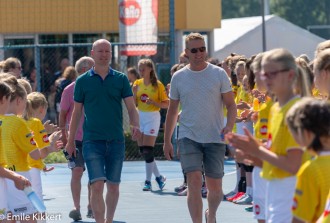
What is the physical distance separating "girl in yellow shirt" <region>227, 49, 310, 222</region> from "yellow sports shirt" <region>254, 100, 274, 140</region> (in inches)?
45.9

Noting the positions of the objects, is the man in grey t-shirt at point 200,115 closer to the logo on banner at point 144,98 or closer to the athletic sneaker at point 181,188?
the athletic sneaker at point 181,188

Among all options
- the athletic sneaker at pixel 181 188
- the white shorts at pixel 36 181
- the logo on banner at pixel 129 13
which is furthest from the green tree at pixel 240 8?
the white shorts at pixel 36 181

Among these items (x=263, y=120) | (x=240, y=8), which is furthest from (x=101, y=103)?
(x=240, y=8)

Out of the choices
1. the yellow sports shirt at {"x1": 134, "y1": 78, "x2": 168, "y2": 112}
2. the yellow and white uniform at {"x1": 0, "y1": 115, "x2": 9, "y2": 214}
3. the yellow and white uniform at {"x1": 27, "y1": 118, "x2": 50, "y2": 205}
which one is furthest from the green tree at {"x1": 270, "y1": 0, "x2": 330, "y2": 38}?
the yellow and white uniform at {"x1": 0, "y1": 115, "x2": 9, "y2": 214}

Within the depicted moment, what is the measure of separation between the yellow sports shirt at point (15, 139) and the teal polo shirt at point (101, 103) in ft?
6.66

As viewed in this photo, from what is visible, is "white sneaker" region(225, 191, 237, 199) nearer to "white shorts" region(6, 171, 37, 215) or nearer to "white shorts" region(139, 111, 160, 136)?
"white shorts" region(139, 111, 160, 136)

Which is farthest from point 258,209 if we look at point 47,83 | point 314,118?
point 47,83

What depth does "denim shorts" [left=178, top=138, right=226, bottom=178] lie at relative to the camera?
9891 mm

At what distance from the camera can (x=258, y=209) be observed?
25.5 feet

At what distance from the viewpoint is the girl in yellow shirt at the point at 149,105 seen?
14758 millimetres

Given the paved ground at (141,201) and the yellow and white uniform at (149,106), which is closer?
the paved ground at (141,201)

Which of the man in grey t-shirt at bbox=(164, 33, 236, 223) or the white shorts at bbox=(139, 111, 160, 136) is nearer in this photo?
the man in grey t-shirt at bbox=(164, 33, 236, 223)

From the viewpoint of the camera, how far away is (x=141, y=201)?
13.5 metres

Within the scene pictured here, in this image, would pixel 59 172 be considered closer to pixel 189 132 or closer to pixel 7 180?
pixel 189 132
